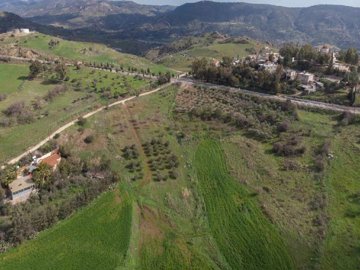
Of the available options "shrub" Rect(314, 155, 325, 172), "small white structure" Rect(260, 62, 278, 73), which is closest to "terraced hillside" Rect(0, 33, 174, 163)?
"small white structure" Rect(260, 62, 278, 73)

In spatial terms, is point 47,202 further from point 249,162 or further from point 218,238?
point 249,162

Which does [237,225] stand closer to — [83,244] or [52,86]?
[83,244]

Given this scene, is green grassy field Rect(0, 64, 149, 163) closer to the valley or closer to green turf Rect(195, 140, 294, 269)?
the valley

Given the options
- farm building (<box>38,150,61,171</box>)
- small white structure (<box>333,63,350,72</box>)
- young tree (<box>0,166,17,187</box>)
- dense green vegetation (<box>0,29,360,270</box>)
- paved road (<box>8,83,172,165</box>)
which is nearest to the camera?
dense green vegetation (<box>0,29,360,270</box>)

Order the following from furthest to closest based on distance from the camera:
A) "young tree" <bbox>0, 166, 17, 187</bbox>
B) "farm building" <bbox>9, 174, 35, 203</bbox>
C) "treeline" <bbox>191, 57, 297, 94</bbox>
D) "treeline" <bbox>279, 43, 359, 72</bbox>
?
"treeline" <bbox>279, 43, 359, 72</bbox>, "treeline" <bbox>191, 57, 297, 94</bbox>, "young tree" <bbox>0, 166, 17, 187</bbox>, "farm building" <bbox>9, 174, 35, 203</bbox>

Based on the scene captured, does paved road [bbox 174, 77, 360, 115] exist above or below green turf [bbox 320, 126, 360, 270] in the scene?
above

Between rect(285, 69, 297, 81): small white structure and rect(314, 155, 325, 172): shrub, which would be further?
rect(285, 69, 297, 81): small white structure

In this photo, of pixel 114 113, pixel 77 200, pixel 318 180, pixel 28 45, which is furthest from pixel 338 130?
pixel 28 45

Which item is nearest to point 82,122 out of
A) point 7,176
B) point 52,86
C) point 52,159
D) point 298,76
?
point 52,159
